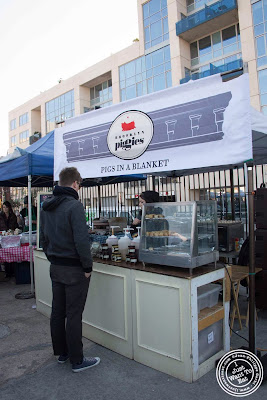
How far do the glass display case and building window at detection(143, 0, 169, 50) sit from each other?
23.4m

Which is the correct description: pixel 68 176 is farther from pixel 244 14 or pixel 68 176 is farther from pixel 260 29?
pixel 244 14

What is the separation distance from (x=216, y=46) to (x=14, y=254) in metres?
21.8

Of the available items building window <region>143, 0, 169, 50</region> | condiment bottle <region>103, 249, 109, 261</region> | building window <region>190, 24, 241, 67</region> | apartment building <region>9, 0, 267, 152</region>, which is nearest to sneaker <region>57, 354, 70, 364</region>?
condiment bottle <region>103, 249, 109, 261</region>

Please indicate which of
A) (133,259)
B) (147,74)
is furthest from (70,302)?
(147,74)

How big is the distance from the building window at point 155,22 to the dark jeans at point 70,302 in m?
24.0

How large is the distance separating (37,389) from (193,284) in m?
1.63

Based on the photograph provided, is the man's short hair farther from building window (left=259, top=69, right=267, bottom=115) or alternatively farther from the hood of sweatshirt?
building window (left=259, top=69, right=267, bottom=115)

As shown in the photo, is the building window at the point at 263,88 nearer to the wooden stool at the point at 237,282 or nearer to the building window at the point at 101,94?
the building window at the point at 101,94

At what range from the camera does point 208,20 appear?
67.3 feet

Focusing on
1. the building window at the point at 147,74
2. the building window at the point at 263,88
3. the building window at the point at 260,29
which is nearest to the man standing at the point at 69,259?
the building window at the point at 263,88

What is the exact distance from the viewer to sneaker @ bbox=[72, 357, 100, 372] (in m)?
2.78

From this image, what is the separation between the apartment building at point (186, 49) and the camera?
1892 centimetres

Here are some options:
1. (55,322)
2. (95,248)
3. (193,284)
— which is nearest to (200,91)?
(193,284)

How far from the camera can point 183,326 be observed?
100 inches
